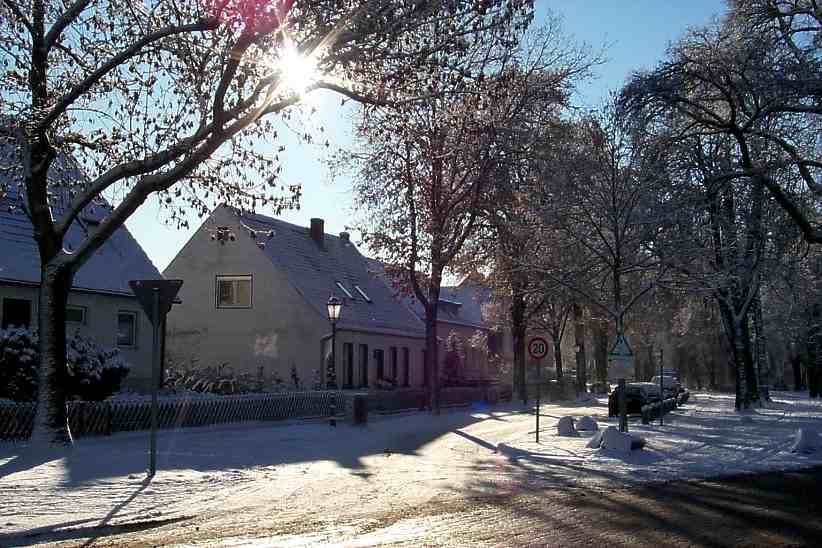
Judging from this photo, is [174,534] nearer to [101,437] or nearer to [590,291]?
[101,437]

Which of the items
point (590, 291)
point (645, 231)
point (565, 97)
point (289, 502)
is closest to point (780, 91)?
point (645, 231)

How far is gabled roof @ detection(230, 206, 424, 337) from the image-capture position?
39.7m

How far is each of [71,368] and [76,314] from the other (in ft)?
24.1

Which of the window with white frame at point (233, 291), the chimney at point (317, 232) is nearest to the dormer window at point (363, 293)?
the chimney at point (317, 232)

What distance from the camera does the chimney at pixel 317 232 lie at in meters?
46.1

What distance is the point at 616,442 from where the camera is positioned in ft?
61.0

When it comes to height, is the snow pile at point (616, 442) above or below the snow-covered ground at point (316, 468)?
above

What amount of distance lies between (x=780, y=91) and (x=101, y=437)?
1737cm

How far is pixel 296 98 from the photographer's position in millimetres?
15805

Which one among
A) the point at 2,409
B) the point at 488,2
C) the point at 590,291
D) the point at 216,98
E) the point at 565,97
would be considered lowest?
the point at 2,409

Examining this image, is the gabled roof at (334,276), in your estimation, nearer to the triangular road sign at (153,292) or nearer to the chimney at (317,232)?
the chimney at (317,232)

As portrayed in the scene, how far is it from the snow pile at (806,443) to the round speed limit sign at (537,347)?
616 centimetres

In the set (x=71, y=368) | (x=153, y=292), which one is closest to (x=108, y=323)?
(x=71, y=368)

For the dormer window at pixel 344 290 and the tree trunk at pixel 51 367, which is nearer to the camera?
the tree trunk at pixel 51 367
